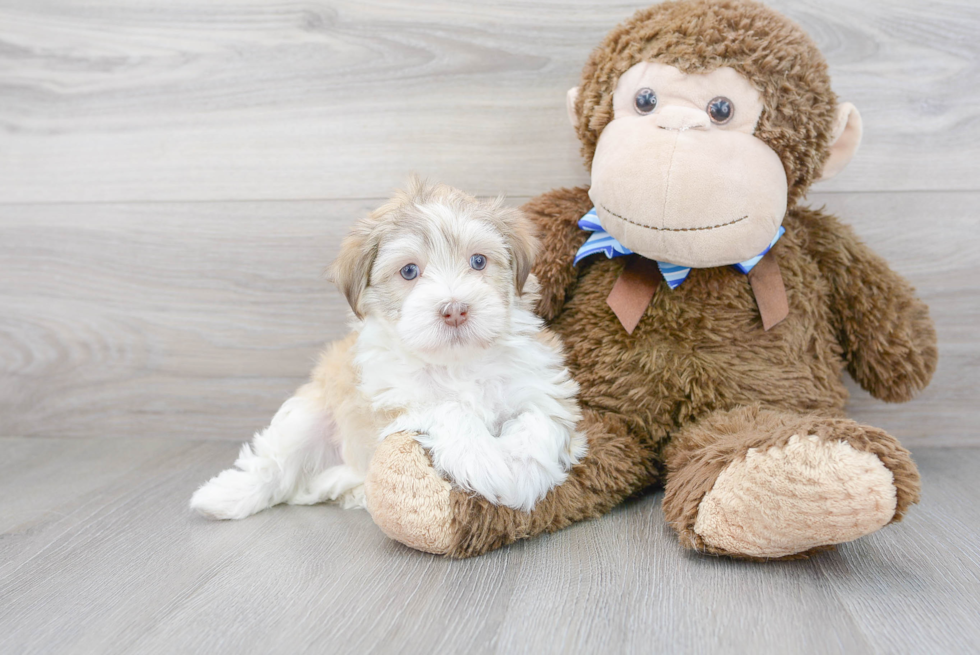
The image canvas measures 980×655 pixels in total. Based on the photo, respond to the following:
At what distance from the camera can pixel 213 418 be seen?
207cm

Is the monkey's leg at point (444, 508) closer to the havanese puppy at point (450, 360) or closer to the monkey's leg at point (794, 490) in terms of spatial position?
the havanese puppy at point (450, 360)

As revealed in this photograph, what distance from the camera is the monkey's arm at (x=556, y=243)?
5.13ft

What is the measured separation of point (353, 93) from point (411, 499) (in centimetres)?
113

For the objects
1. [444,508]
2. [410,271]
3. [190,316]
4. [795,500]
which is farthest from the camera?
[190,316]

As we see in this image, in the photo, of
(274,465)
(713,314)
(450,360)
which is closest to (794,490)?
(713,314)

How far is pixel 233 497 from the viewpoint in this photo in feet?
4.95

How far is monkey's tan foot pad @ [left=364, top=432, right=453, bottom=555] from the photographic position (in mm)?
1200

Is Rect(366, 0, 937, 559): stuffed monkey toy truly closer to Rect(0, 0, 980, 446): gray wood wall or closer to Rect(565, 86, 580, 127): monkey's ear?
Rect(565, 86, 580, 127): monkey's ear

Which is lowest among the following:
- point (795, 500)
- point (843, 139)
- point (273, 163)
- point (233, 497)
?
point (233, 497)

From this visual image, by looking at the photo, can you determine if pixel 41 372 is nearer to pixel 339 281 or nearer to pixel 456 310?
pixel 339 281

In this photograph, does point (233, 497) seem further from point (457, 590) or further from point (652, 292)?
point (652, 292)

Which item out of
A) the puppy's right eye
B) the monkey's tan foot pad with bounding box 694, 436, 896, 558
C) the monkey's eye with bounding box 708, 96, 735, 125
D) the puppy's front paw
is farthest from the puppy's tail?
the monkey's eye with bounding box 708, 96, 735, 125

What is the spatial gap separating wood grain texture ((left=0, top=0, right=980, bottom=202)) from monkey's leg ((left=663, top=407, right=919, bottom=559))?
90 cm

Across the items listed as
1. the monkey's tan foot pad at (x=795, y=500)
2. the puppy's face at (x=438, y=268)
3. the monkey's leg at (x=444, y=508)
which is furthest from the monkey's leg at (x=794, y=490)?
the puppy's face at (x=438, y=268)
